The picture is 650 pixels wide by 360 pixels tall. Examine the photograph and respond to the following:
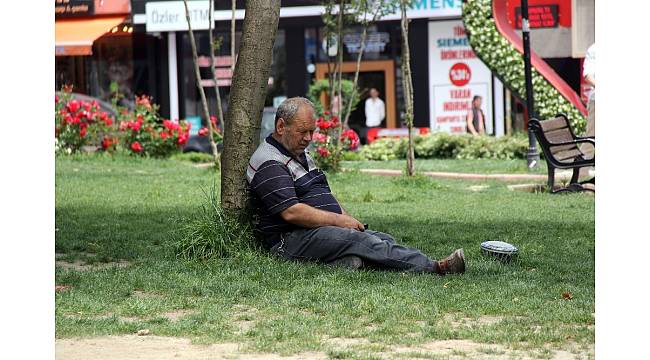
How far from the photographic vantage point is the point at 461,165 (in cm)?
2062

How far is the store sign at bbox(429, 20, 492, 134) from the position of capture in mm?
31170

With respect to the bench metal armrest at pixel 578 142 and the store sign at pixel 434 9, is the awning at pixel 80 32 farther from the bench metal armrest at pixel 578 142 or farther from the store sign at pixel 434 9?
the bench metal armrest at pixel 578 142

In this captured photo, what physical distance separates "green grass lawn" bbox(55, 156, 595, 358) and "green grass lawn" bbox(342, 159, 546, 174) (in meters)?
6.21

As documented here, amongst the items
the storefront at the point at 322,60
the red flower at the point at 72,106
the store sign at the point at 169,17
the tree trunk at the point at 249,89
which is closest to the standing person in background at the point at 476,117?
the storefront at the point at 322,60

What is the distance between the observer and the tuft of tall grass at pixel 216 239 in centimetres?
877

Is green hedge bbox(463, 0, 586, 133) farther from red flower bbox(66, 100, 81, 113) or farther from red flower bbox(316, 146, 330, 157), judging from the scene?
red flower bbox(66, 100, 81, 113)

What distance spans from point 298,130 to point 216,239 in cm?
103

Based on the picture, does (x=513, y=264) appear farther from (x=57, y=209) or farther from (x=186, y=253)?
(x=57, y=209)

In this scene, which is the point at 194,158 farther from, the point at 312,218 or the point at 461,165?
the point at 312,218

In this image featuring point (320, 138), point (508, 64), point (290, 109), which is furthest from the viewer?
point (508, 64)

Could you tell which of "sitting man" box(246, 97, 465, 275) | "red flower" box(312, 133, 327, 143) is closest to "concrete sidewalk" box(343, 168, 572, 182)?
"red flower" box(312, 133, 327, 143)

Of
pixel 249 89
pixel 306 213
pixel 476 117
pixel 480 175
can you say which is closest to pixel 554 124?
pixel 480 175
